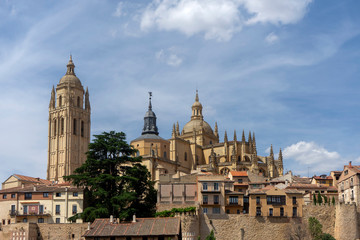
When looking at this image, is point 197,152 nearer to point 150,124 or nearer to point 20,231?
point 150,124

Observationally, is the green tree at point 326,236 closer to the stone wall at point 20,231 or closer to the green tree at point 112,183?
the green tree at point 112,183

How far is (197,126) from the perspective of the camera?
390 feet

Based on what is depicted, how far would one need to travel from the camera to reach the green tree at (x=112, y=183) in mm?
61281

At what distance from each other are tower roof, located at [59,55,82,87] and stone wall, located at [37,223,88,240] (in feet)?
213

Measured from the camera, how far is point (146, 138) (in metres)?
102

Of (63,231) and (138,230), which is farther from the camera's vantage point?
(63,231)

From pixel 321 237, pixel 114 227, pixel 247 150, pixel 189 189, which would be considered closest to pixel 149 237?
pixel 114 227

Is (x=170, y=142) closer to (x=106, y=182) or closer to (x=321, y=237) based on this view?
(x=106, y=182)

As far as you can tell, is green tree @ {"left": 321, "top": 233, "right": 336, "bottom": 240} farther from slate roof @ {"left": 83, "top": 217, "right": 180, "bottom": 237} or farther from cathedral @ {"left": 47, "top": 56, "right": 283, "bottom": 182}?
A: cathedral @ {"left": 47, "top": 56, "right": 283, "bottom": 182}

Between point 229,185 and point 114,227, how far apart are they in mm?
17065

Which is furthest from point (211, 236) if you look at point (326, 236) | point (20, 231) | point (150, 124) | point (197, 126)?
point (197, 126)

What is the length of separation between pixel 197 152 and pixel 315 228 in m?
52.3

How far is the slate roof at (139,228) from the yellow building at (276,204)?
29.8ft

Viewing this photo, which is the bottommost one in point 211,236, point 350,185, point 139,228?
point 211,236
